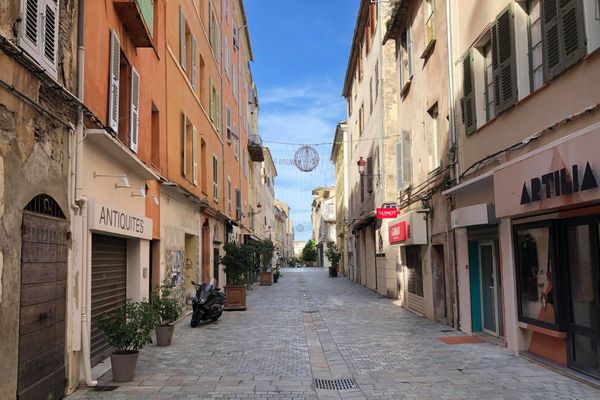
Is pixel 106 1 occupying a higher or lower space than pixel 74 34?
higher

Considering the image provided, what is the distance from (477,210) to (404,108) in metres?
7.60

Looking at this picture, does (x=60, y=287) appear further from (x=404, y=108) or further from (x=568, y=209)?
(x=404, y=108)

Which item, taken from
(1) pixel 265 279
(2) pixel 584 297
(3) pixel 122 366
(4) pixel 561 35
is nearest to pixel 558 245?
(2) pixel 584 297

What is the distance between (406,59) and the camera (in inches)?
640

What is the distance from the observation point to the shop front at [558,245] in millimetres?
6203

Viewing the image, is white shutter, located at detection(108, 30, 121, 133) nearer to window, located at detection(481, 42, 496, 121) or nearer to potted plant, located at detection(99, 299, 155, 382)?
potted plant, located at detection(99, 299, 155, 382)

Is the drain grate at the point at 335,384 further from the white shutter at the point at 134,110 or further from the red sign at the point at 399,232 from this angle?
the red sign at the point at 399,232

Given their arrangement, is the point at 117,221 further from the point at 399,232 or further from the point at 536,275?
the point at 399,232

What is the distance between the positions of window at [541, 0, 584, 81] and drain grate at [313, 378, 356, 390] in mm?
4870

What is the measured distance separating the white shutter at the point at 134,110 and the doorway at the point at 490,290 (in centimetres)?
704

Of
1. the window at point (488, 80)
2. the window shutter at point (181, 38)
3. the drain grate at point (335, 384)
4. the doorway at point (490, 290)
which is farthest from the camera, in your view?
the window shutter at point (181, 38)

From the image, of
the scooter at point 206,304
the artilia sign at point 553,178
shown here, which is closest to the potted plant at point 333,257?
the scooter at point 206,304

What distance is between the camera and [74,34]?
6.91 metres

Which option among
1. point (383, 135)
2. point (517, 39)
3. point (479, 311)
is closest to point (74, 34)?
point (517, 39)
